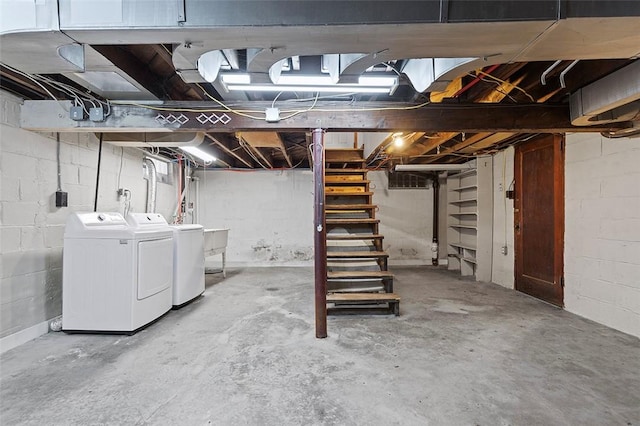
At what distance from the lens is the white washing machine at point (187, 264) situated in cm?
346

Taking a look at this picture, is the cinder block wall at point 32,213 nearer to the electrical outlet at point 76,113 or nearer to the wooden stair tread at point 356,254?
the electrical outlet at point 76,113

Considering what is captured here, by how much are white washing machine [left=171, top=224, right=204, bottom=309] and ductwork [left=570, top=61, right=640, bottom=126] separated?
398 cm

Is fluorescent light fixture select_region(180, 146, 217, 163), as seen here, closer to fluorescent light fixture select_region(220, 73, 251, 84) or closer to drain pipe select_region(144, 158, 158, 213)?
drain pipe select_region(144, 158, 158, 213)

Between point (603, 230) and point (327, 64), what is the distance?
3.17 meters

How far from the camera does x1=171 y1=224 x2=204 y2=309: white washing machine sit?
11.3 ft

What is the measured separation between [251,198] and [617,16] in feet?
18.9

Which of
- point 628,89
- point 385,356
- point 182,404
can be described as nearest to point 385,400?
point 385,356

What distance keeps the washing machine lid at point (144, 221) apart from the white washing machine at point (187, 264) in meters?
0.24

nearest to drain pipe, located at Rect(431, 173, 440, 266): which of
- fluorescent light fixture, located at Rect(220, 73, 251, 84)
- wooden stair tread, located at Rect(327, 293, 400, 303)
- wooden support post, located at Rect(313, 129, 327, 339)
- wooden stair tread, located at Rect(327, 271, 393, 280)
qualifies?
wooden stair tread, located at Rect(327, 271, 393, 280)

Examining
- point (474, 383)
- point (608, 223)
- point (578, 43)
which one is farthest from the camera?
point (608, 223)

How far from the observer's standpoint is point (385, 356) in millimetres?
2297

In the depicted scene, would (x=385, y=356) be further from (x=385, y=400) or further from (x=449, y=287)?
(x=449, y=287)

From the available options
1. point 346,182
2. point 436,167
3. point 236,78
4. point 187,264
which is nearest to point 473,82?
point 236,78

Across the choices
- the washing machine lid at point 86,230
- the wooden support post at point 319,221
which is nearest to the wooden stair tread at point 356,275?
the wooden support post at point 319,221
